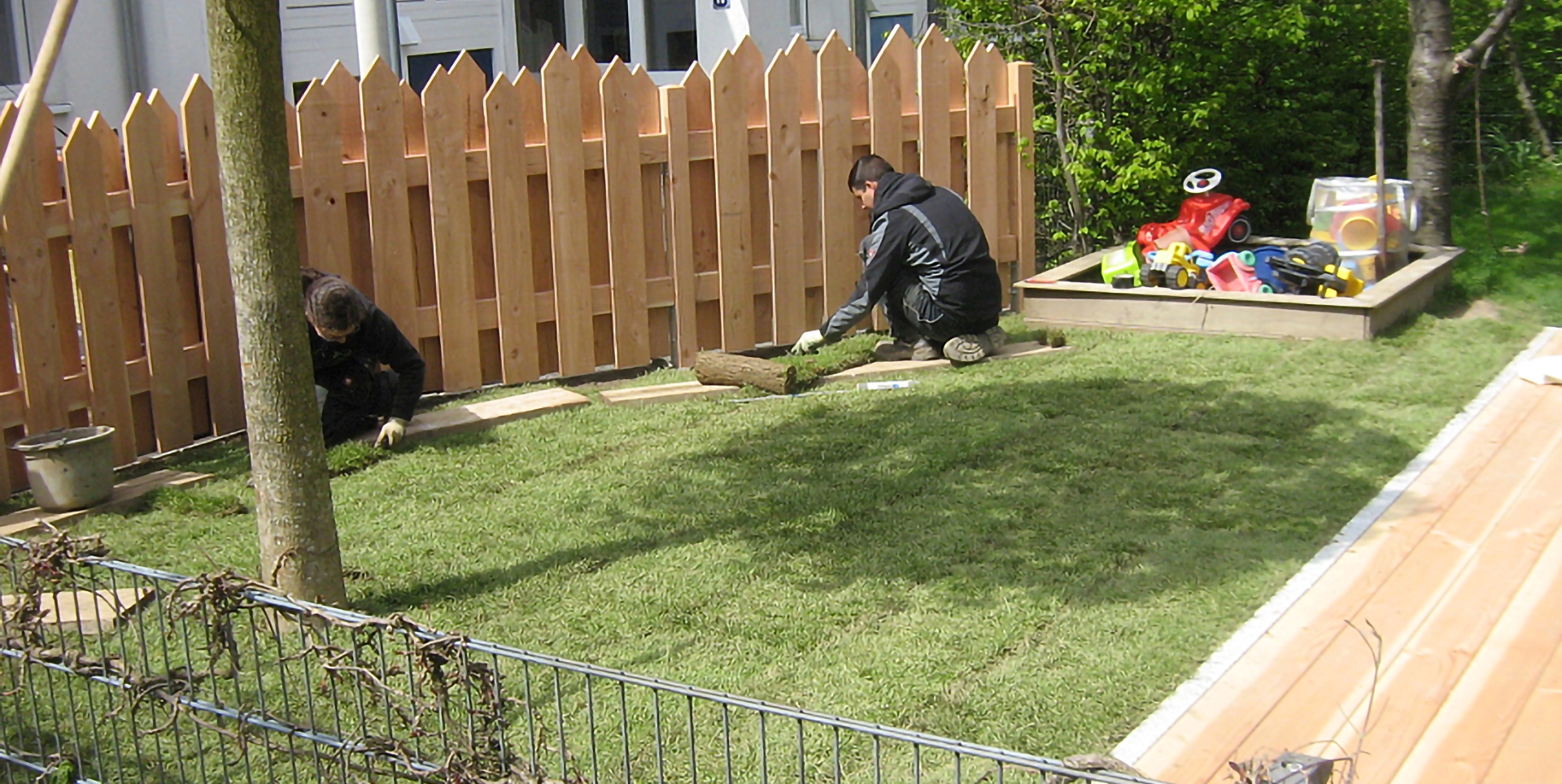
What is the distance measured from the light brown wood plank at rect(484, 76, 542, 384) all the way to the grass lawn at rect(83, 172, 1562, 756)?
0.83 m

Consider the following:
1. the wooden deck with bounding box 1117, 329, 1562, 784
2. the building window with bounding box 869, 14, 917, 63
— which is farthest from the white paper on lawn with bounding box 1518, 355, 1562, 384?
the building window with bounding box 869, 14, 917, 63

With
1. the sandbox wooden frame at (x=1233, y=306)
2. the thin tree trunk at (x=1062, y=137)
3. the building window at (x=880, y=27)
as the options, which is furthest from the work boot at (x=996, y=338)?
the building window at (x=880, y=27)

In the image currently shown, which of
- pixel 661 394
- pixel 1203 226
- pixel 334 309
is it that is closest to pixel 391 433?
pixel 334 309

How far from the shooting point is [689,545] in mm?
6312

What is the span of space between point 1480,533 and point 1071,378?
9.59ft

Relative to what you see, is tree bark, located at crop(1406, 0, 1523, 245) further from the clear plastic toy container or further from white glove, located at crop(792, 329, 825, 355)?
white glove, located at crop(792, 329, 825, 355)

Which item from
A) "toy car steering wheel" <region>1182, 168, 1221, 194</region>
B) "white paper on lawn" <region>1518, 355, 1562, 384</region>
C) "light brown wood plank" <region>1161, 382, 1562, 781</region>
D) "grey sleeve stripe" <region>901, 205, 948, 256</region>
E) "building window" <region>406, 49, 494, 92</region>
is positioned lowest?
"light brown wood plank" <region>1161, 382, 1562, 781</region>

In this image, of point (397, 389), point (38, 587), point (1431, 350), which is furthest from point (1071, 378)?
point (38, 587)

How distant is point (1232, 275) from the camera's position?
9.99 m

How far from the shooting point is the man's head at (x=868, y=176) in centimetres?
955

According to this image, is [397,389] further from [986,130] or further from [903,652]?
[986,130]

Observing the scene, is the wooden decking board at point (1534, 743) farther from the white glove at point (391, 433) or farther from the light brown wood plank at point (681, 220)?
the light brown wood plank at point (681, 220)

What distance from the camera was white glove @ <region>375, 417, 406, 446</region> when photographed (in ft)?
25.7

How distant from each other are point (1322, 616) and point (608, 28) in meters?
13.1
